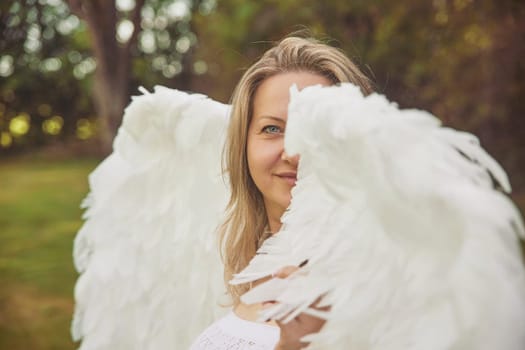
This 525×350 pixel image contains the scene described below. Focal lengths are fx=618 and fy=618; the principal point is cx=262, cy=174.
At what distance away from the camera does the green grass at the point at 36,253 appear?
17.0 ft

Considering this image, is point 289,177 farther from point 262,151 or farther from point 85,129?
point 85,129

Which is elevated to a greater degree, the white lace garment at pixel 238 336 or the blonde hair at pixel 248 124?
the blonde hair at pixel 248 124

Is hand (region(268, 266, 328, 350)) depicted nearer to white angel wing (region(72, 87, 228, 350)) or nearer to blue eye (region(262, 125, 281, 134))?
blue eye (region(262, 125, 281, 134))

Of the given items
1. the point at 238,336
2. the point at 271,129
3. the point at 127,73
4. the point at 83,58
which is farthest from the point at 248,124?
the point at 83,58

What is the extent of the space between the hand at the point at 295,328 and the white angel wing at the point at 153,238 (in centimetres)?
94

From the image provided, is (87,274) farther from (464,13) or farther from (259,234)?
(464,13)

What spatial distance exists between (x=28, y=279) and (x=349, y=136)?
5624mm

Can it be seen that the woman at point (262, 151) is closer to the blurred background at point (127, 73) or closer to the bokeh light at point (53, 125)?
the blurred background at point (127, 73)

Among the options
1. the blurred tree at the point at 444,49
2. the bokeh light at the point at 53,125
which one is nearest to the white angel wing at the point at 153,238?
the blurred tree at the point at 444,49

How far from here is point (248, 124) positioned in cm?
169

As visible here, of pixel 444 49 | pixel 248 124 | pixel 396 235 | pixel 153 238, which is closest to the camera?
pixel 396 235

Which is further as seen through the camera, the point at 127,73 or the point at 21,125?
the point at 21,125

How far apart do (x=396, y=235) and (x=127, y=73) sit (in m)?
3.62

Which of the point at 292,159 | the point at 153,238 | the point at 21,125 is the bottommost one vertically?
the point at 21,125
